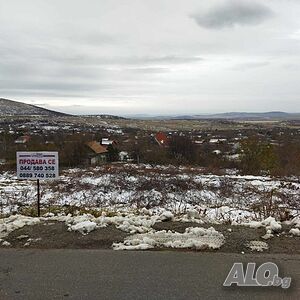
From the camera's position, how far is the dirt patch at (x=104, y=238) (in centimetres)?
555

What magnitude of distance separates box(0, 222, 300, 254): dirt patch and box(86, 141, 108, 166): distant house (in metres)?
50.3

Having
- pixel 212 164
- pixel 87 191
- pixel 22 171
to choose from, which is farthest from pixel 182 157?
pixel 22 171

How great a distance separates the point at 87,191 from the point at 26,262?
20.9 metres

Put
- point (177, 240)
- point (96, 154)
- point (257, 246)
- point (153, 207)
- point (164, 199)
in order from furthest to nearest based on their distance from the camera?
point (96, 154)
point (164, 199)
point (153, 207)
point (177, 240)
point (257, 246)

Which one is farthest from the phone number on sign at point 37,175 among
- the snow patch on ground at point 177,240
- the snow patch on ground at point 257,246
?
the snow patch on ground at point 257,246

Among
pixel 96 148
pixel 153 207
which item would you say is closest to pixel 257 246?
pixel 153 207

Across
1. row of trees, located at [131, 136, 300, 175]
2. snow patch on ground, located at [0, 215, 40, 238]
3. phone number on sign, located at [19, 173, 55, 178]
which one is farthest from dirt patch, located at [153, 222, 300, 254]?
row of trees, located at [131, 136, 300, 175]

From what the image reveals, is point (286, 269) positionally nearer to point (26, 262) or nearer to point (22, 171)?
point (26, 262)

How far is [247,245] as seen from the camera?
556cm

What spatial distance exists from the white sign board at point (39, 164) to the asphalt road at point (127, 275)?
2.45m

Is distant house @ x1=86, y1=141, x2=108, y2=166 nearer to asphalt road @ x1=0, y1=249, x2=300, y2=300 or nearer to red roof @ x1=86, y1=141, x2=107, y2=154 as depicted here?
red roof @ x1=86, y1=141, x2=107, y2=154

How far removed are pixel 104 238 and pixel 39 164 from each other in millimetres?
2691

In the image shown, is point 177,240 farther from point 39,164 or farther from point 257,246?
point 39,164

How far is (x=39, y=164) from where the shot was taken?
7812 millimetres
